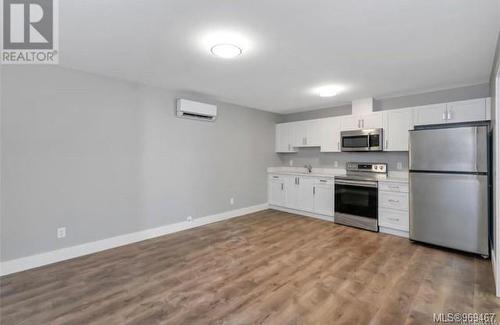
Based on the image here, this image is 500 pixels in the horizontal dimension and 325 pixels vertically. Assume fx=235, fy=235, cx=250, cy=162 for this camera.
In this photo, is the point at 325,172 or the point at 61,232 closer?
the point at 61,232

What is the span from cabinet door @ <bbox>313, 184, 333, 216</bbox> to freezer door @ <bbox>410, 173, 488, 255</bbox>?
1.47 metres

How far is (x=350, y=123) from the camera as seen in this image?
4.81 meters

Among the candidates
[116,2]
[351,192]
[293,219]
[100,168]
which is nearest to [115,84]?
[100,168]

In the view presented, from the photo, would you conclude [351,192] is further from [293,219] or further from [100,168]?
[100,168]

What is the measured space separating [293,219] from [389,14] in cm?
398

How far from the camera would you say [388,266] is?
9.48ft

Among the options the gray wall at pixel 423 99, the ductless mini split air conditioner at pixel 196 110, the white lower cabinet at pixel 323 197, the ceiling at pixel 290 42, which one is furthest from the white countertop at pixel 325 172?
the ductless mini split air conditioner at pixel 196 110

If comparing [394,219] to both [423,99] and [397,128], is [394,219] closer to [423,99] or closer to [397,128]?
[397,128]

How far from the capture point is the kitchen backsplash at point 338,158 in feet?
14.7

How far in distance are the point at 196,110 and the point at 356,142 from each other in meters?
3.17

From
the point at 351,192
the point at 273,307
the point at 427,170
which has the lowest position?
the point at 273,307

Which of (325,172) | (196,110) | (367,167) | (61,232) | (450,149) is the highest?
(196,110)

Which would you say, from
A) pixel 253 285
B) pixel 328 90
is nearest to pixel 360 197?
pixel 328 90

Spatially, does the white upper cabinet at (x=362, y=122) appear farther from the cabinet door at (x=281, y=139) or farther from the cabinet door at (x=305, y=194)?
the cabinet door at (x=281, y=139)
